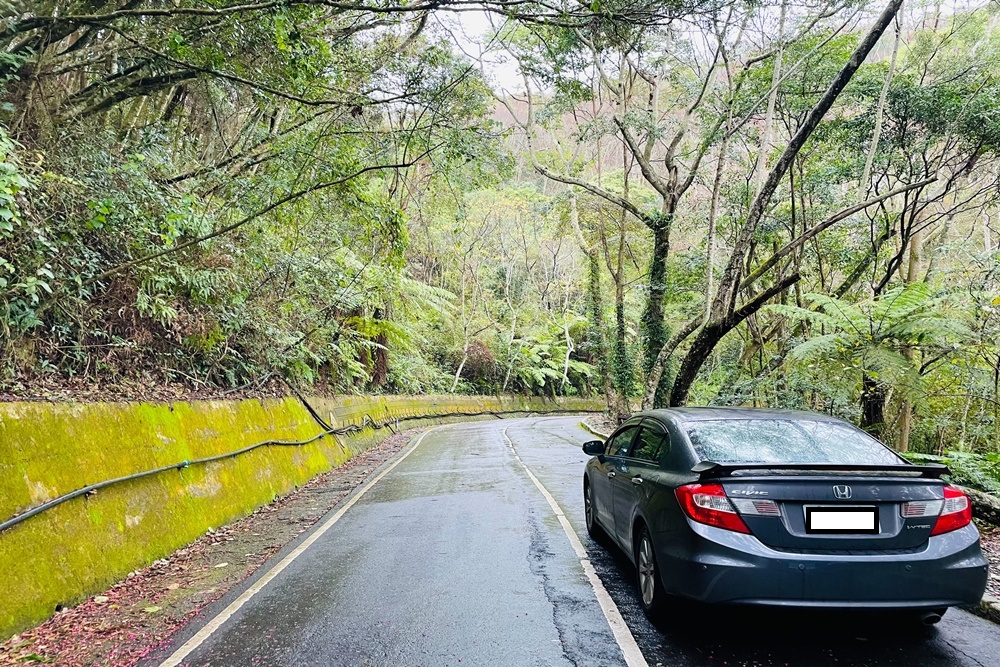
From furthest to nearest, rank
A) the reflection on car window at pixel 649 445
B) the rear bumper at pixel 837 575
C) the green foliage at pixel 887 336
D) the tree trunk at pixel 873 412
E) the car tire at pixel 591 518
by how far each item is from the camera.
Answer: the tree trunk at pixel 873 412, the green foliage at pixel 887 336, the car tire at pixel 591 518, the reflection on car window at pixel 649 445, the rear bumper at pixel 837 575

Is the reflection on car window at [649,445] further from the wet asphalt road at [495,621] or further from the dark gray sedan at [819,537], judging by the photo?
the wet asphalt road at [495,621]

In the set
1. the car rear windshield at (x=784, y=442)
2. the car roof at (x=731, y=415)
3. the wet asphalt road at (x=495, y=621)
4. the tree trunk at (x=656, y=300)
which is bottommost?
the wet asphalt road at (x=495, y=621)

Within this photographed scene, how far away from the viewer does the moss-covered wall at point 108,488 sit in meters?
4.54

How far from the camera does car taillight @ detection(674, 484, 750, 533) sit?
3.62 m

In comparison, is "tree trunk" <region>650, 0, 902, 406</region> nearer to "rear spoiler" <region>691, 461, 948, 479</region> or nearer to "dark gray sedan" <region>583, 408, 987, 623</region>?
"rear spoiler" <region>691, 461, 948, 479</region>

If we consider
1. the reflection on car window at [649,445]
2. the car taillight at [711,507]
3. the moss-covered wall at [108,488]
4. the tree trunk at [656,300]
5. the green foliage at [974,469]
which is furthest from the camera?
the tree trunk at [656,300]

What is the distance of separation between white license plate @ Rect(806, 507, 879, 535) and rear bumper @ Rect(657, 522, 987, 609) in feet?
0.46

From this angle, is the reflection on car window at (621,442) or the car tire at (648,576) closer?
the car tire at (648,576)

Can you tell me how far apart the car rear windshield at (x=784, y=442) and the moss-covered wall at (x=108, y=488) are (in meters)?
4.99

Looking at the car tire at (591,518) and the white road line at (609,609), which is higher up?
the car tire at (591,518)

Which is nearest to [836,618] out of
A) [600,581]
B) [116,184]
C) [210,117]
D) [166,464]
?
[600,581]

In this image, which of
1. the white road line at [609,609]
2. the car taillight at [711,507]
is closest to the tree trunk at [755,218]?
the white road line at [609,609]

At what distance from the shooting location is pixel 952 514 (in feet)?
12.0

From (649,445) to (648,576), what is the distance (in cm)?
109
